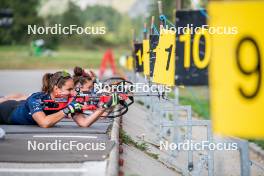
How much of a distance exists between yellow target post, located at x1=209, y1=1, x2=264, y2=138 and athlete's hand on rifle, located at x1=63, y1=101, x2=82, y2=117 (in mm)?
4722

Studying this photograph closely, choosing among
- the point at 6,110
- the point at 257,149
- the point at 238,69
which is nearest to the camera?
the point at 238,69

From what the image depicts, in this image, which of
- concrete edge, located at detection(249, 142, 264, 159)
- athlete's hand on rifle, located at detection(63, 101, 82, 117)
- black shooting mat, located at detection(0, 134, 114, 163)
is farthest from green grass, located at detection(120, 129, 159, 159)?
concrete edge, located at detection(249, 142, 264, 159)

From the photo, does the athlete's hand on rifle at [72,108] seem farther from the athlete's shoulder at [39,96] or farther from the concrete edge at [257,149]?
the concrete edge at [257,149]

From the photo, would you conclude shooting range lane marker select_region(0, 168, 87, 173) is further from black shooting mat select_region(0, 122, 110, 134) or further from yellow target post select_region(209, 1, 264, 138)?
yellow target post select_region(209, 1, 264, 138)

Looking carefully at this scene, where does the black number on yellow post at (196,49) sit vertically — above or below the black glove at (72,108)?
above

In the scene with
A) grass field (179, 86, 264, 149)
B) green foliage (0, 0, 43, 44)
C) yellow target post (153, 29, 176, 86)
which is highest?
green foliage (0, 0, 43, 44)

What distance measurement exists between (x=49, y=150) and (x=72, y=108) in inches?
50.5

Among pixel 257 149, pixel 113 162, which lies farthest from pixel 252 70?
pixel 257 149

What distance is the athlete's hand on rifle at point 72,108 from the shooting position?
10953mm

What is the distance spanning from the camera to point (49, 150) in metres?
9.78

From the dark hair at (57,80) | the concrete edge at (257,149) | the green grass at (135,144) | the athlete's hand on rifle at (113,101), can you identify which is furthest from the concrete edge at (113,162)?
the concrete edge at (257,149)

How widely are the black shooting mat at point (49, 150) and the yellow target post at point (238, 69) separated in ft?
9.41

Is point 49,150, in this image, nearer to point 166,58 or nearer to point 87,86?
point 166,58

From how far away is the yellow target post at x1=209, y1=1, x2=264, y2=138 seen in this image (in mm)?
6332
